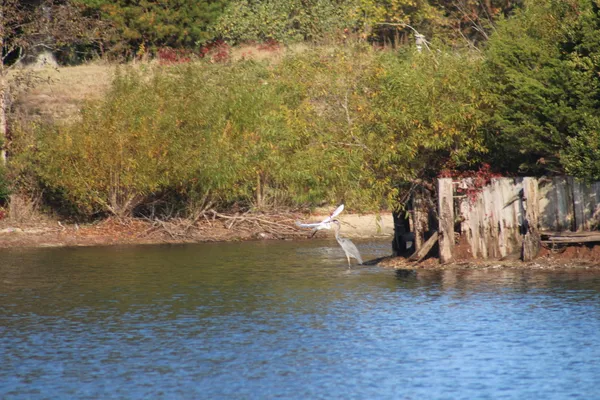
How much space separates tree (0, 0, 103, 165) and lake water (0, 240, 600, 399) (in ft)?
54.9

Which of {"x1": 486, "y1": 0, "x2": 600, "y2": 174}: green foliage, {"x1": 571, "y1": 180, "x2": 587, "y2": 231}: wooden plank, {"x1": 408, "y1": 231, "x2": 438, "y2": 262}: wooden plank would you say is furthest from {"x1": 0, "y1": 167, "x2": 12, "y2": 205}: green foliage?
{"x1": 571, "y1": 180, "x2": 587, "y2": 231}: wooden plank

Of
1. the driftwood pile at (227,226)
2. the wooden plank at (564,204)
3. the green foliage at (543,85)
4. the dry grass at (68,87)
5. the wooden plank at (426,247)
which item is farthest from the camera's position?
the dry grass at (68,87)

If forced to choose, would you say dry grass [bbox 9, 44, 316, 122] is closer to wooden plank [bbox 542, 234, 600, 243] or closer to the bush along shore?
the bush along shore

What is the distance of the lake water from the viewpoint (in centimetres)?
1620

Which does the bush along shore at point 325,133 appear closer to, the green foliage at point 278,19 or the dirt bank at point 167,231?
the dirt bank at point 167,231

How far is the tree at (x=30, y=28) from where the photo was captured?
153 feet

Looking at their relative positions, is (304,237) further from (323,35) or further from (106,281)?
(323,35)

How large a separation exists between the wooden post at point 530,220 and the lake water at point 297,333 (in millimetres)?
639

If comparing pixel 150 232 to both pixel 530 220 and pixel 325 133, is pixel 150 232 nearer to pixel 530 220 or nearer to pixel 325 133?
pixel 325 133

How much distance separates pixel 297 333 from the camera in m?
20.8

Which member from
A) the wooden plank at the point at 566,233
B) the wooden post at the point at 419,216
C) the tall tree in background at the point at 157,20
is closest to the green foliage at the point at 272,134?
the wooden post at the point at 419,216

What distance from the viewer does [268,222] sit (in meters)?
46.3

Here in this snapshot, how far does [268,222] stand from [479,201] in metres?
18.7

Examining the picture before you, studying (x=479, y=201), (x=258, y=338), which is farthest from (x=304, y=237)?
(x=258, y=338)
